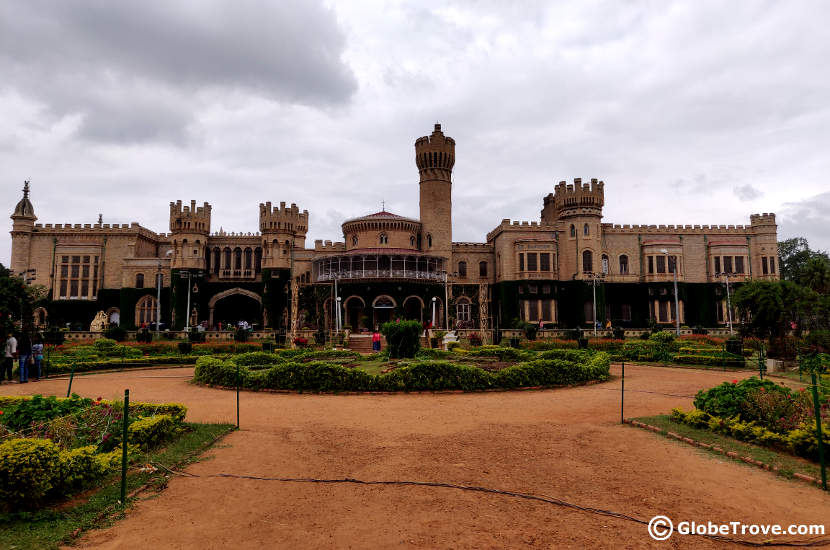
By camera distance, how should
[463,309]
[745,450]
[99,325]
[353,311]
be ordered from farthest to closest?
[463,309] < [353,311] < [99,325] < [745,450]

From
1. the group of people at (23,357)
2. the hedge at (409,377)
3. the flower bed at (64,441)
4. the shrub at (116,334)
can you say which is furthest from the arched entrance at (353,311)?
the flower bed at (64,441)

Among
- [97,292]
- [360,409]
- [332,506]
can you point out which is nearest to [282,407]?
[360,409]

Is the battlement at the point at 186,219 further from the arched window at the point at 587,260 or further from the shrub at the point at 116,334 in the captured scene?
the arched window at the point at 587,260

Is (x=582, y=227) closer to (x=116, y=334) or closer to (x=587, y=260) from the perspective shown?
(x=587, y=260)

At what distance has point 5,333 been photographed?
1680cm

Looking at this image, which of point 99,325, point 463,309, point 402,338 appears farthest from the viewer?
point 463,309

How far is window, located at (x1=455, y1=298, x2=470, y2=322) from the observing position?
49.4 meters

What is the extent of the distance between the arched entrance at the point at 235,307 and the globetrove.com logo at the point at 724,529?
156 ft

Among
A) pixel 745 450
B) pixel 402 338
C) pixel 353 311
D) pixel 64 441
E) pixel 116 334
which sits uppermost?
pixel 353 311

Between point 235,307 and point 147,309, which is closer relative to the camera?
point 147,309

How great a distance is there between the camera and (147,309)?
48688 mm

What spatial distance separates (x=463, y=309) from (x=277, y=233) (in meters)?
20.6

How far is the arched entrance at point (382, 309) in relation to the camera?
43.0 meters

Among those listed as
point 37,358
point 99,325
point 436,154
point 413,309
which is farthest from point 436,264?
point 37,358
